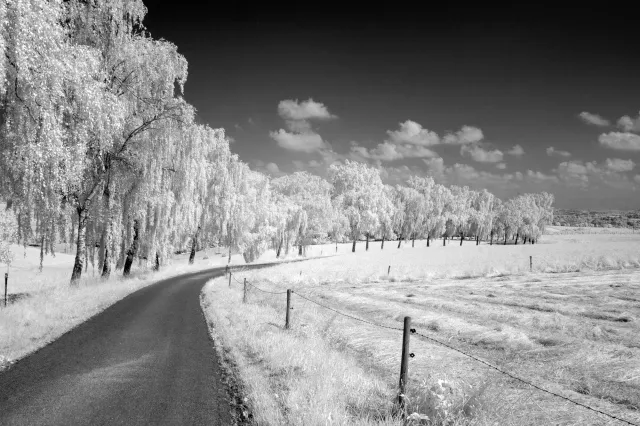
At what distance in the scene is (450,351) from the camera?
10.9 metres

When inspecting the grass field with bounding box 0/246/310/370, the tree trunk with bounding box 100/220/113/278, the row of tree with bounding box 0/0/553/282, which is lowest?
the grass field with bounding box 0/246/310/370

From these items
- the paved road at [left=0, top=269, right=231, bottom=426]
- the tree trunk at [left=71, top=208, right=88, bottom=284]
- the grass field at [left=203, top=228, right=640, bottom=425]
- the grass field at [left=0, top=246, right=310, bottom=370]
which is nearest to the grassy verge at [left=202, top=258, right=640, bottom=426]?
the grass field at [left=203, top=228, right=640, bottom=425]

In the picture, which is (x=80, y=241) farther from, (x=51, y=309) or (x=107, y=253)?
(x=51, y=309)

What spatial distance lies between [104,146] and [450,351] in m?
14.6

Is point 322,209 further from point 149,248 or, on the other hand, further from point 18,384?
point 18,384

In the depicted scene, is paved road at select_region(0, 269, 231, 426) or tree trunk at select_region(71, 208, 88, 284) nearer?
paved road at select_region(0, 269, 231, 426)

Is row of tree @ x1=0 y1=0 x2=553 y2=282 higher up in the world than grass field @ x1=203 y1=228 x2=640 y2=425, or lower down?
higher up

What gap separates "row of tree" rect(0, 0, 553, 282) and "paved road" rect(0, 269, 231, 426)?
171 inches

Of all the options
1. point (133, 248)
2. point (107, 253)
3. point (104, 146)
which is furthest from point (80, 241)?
point (133, 248)

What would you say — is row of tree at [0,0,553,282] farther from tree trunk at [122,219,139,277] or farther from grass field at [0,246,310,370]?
grass field at [0,246,310,370]

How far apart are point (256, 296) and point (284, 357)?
12.2 metres

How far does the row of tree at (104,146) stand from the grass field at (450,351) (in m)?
6.36

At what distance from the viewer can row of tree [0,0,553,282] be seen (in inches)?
342

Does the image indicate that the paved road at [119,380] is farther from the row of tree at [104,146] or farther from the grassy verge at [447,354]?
the row of tree at [104,146]
